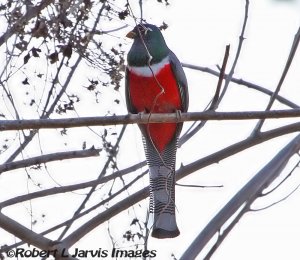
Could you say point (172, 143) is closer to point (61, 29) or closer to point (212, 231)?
point (212, 231)

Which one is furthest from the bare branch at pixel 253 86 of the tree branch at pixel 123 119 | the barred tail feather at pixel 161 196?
the tree branch at pixel 123 119

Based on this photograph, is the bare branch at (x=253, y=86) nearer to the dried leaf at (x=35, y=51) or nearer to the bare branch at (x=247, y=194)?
the bare branch at (x=247, y=194)

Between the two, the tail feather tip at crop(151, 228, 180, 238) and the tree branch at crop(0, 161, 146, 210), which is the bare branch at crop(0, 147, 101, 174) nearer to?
the tree branch at crop(0, 161, 146, 210)

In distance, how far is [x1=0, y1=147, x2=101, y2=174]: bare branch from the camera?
5.74 ft

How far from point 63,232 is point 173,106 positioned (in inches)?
41.0

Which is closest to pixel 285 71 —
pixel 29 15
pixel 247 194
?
pixel 247 194

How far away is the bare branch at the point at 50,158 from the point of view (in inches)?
68.8

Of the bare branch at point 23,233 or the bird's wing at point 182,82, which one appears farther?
the bird's wing at point 182,82

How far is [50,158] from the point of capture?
6.06 feet

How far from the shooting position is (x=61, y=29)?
1879 millimetres

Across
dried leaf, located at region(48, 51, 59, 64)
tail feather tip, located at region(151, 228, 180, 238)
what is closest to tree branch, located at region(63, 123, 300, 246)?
tail feather tip, located at region(151, 228, 180, 238)

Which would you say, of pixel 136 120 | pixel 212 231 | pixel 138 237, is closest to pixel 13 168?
pixel 136 120

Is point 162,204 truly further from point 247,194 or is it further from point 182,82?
point 182,82

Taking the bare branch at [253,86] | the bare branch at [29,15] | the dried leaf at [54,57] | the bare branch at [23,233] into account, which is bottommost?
the bare branch at [23,233]
